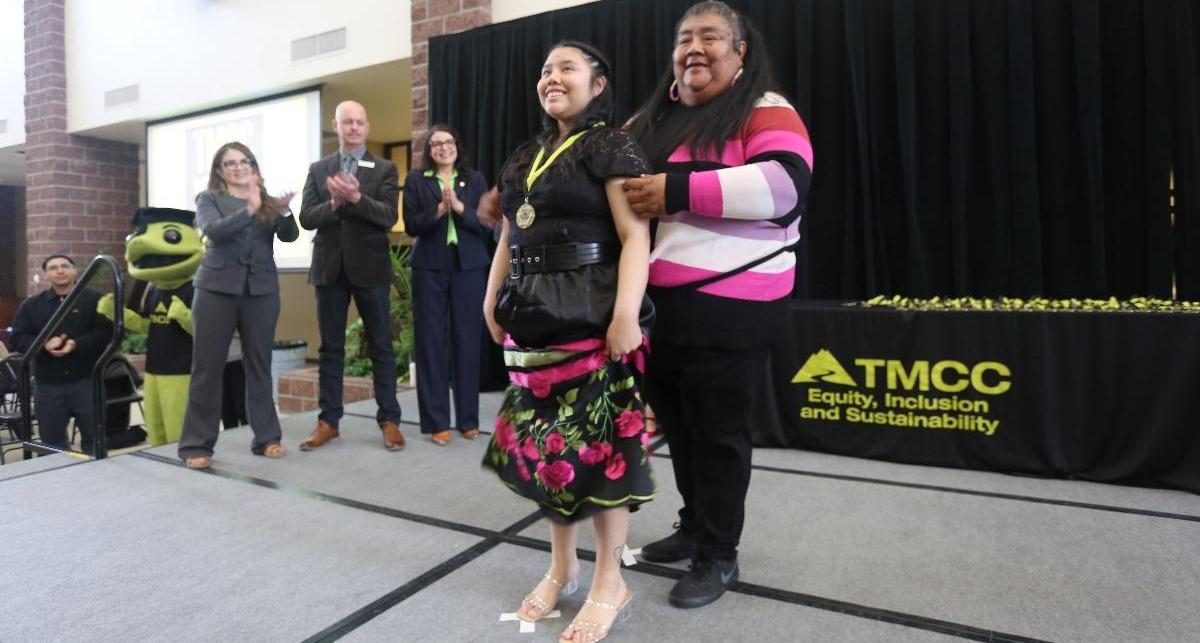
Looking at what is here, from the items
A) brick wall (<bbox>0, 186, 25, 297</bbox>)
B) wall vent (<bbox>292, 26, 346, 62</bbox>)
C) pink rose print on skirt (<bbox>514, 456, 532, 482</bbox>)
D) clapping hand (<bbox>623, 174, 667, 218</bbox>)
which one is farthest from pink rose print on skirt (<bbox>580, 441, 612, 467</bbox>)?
brick wall (<bbox>0, 186, 25, 297</bbox>)

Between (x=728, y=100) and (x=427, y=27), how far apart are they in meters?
4.20

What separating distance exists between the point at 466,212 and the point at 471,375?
713 millimetres

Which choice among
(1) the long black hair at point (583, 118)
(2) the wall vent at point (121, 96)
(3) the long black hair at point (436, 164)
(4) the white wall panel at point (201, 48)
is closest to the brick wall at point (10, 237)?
(4) the white wall panel at point (201, 48)

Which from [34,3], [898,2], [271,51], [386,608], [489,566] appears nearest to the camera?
[386,608]

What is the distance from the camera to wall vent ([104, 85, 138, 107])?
6973mm

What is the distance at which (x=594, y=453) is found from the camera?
1.33 meters

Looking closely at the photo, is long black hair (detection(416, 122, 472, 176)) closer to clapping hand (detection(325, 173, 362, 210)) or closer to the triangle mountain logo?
clapping hand (detection(325, 173, 362, 210))

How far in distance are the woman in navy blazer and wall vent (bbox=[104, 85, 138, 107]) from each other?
5.75m

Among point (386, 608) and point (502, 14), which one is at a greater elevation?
point (502, 14)

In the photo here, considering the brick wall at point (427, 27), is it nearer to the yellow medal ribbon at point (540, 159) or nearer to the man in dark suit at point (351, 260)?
the man in dark suit at point (351, 260)

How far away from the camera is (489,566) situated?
1717 millimetres

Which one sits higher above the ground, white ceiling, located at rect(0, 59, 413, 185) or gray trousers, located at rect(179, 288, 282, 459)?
white ceiling, located at rect(0, 59, 413, 185)

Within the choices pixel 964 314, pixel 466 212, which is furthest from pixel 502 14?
pixel 964 314

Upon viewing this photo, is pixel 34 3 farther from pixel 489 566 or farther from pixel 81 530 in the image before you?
pixel 489 566
